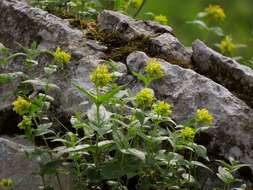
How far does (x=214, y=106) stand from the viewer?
366 cm

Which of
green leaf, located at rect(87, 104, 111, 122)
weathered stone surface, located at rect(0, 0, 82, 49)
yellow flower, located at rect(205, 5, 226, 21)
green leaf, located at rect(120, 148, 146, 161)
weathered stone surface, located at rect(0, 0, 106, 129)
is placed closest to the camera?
green leaf, located at rect(120, 148, 146, 161)

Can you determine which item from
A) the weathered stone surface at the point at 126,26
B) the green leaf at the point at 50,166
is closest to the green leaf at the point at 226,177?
the green leaf at the point at 50,166

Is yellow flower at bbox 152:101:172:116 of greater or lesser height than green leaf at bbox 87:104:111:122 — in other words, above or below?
above

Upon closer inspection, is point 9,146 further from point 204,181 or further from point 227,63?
point 227,63

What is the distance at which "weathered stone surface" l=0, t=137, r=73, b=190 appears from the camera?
3551mm

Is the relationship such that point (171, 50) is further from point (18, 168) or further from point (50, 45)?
point (18, 168)

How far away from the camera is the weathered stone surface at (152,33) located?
4078mm

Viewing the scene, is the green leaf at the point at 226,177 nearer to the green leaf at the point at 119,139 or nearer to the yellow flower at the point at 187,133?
the yellow flower at the point at 187,133

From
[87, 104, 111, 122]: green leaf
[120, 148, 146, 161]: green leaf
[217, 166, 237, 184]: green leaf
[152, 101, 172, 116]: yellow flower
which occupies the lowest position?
[217, 166, 237, 184]: green leaf

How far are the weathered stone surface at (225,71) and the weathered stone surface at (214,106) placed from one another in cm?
22

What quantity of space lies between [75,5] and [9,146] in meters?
1.40

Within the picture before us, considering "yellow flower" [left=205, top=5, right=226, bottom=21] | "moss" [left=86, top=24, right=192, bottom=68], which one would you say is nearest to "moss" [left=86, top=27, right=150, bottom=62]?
"moss" [left=86, top=24, right=192, bottom=68]

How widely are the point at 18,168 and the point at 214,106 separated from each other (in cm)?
109

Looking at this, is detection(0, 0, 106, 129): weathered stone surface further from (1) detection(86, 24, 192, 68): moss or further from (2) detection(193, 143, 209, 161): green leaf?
(2) detection(193, 143, 209, 161): green leaf
